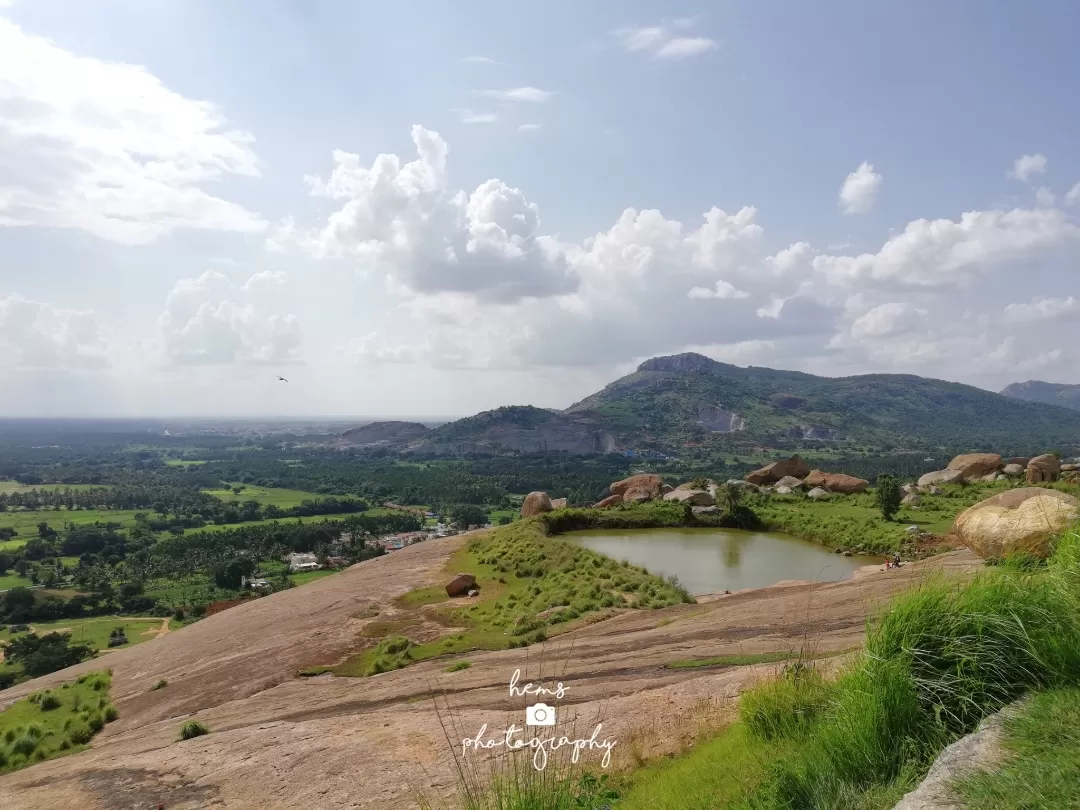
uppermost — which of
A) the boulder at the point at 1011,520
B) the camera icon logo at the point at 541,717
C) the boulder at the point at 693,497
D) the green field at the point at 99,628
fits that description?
A: the boulder at the point at 1011,520

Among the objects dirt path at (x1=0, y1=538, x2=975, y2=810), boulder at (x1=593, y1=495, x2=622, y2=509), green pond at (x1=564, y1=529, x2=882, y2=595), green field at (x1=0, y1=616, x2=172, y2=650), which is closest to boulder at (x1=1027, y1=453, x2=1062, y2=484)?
green pond at (x1=564, y1=529, x2=882, y2=595)

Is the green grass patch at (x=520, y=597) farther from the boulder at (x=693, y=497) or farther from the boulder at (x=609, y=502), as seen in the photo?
the boulder at (x=693, y=497)

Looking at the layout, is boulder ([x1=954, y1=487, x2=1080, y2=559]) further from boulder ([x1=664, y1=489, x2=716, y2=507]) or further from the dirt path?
boulder ([x1=664, y1=489, x2=716, y2=507])

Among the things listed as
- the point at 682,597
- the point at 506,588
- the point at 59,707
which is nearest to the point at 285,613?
the point at 59,707

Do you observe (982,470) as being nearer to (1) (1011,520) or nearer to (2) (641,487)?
(2) (641,487)

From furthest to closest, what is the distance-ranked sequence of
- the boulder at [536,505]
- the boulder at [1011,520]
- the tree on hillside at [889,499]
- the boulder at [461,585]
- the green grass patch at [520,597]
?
the boulder at [536,505], the tree on hillside at [889,499], the boulder at [461,585], the green grass patch at [520,597], the boulder at [1011,520]

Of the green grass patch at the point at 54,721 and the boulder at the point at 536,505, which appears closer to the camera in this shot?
the green grass patch at the point at 54,721

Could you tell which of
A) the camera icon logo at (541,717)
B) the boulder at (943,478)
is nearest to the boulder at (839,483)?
the boulder at (943,478)
